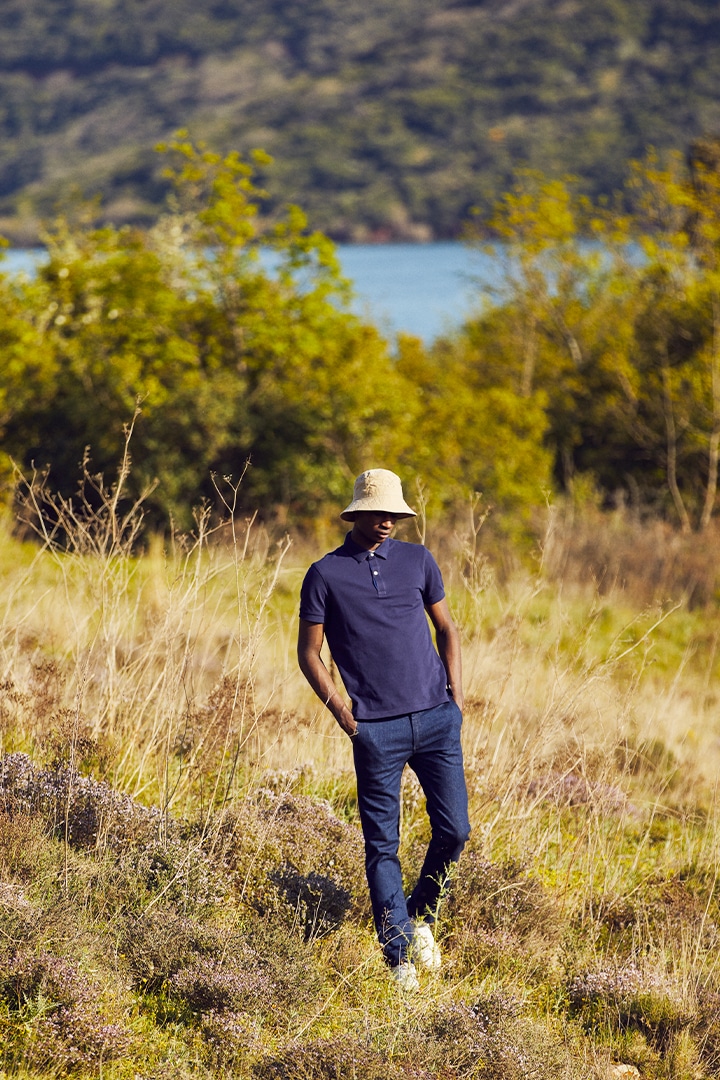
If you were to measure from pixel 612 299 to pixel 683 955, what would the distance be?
1994cm

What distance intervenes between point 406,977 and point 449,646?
4.03 ft

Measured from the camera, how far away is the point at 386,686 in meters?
3.83

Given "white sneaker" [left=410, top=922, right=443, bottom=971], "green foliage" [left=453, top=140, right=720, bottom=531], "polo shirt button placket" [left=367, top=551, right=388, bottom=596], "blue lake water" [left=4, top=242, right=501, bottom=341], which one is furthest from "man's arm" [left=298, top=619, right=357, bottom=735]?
"green foliage" [left=453, top=140, right=720, bottom=531]

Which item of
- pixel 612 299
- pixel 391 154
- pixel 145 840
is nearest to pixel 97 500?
pixel 145 840

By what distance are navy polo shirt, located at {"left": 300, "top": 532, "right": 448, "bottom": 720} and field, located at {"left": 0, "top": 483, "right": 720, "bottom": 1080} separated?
0.39 meters

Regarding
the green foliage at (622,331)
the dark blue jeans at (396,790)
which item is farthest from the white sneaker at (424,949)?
the green foliage at (622,331)

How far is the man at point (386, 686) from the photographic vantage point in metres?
3.83

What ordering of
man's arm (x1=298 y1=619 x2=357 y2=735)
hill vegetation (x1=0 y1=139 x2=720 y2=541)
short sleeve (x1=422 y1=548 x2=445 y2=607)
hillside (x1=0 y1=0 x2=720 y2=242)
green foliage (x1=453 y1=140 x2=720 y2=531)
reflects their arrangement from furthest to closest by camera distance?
hillside (x1=0 y1=0 x2=720 y2=242), green foliage (x1=453 y1=140 x2=720 y2=531), hill vegetation (x1=0 y1=139 x2=720 y2=541), short sleeve (x1=422 y1=548 x2=445 y2=607), man's arm (x1=298 y1=619 x2=357 y2=735)

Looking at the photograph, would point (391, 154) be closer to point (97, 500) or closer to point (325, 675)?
point (97, 500)

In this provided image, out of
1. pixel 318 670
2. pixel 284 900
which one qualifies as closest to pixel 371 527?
pixel 318 670

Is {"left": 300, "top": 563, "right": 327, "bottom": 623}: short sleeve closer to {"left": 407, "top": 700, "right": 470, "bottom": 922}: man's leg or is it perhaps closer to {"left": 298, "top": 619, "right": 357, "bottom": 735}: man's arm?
{"left": 298, "top": 619, "right": 357, "bottom": 735}: man's arm

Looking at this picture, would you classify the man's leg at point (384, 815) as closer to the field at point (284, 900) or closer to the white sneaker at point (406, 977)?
the white sneaker at point (406, 977)

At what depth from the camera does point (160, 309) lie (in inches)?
607

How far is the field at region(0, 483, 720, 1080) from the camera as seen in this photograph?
3.46 meters
